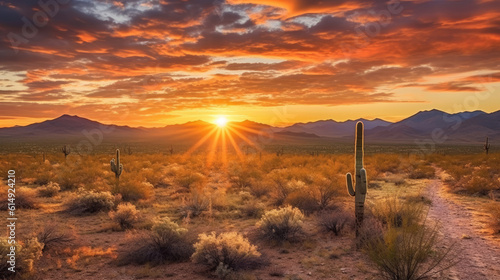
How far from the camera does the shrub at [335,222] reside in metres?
11.4

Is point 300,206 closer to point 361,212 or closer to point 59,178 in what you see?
point 361,212

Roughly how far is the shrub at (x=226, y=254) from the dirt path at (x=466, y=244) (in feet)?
13.8

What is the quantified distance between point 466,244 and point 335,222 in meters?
3.61

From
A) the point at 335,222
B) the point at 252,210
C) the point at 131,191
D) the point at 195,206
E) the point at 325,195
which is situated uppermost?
the point at 325,195

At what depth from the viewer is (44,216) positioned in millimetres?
14648

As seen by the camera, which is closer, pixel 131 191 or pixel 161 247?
pixel 161 247

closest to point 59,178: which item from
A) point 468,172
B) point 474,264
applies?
point 474,264

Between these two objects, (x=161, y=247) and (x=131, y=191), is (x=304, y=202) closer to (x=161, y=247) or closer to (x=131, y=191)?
(x=161, y=247)

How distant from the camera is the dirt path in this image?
319 inches

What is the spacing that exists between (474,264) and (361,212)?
3.08 m

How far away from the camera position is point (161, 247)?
957 cm

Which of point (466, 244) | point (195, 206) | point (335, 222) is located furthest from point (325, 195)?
point (466, 244)

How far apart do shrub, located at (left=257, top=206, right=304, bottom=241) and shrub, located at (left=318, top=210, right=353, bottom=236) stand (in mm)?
900

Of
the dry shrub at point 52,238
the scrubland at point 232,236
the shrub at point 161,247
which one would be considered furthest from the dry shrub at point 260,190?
the dry shrub at point 52,238
